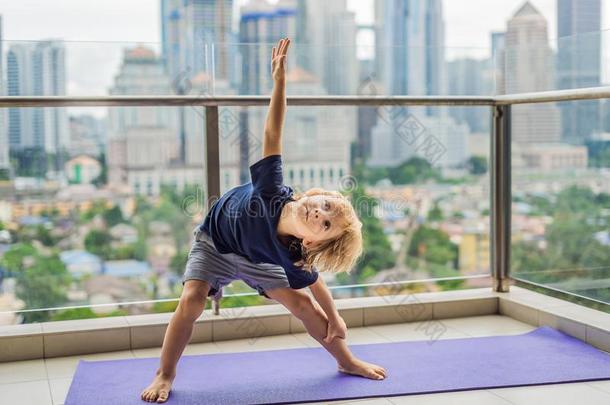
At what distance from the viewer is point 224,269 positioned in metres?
3.12

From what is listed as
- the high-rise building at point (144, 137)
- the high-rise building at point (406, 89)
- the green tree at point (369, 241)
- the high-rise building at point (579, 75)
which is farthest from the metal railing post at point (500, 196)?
the high-rise building at point (144, 137)

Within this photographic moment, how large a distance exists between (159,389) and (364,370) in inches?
28.6

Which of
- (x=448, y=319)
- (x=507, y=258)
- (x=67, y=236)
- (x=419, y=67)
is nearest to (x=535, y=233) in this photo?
(x=507, y=258)

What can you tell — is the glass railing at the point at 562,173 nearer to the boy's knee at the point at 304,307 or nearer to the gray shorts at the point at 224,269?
the boy's knee at the point at 304,307

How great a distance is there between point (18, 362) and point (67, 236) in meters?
0.54

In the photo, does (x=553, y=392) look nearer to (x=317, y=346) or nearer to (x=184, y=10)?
(x=317, y=346)

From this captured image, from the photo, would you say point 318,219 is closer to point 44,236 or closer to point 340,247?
point 340,247

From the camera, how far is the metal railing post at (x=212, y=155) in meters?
3.79

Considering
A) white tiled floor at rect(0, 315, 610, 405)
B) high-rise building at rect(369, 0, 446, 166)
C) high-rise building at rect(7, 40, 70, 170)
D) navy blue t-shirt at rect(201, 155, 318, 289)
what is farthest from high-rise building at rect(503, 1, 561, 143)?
high-rise building at rect(7, 40, 70, 170)

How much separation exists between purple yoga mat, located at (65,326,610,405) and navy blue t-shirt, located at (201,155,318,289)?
0.39 m

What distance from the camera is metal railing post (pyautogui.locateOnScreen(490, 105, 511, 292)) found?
4270mm

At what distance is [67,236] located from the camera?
371 cm

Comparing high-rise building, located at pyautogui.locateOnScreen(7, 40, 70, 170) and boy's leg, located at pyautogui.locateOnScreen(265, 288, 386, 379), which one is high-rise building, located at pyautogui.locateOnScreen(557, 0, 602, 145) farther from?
high-rise building, located at pyautogui.locateOnScreen(7, 40, 70, 170)

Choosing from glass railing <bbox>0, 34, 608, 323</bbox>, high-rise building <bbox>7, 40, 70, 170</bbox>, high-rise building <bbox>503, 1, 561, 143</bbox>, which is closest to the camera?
high-rise building <bbox>7, 40, 70, 170</bbox>
